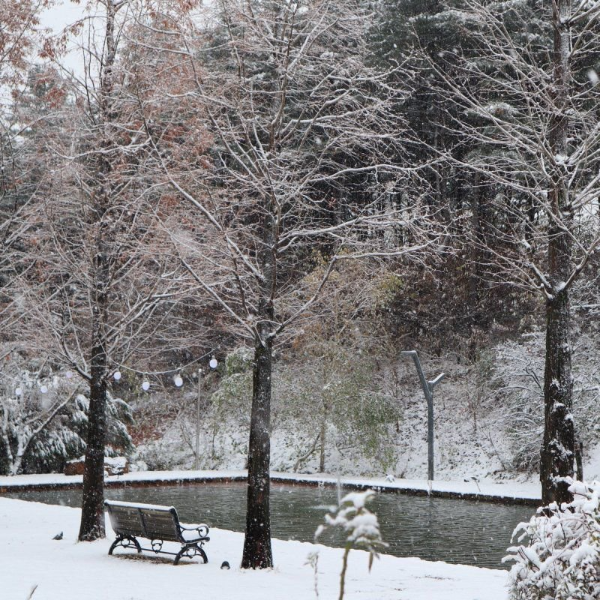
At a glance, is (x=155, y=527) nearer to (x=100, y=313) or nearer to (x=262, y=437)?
(x=262, y=437)

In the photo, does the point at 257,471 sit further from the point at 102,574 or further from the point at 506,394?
the point at 506,394

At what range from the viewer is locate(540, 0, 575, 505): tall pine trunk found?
776cm

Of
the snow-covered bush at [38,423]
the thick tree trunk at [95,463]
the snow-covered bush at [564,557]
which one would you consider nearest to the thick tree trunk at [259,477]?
the thick tree trunk at [95,463]

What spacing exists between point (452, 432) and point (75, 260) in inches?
603

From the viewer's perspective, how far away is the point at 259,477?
8.48 meters

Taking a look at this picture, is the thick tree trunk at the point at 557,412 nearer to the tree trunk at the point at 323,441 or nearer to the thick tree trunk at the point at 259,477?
the thick tree trunk at the point at 259,477

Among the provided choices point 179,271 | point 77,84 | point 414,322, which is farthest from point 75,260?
point 414,322

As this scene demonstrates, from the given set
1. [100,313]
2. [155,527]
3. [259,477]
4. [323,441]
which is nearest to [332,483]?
[323,441]

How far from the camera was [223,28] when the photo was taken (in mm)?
9633

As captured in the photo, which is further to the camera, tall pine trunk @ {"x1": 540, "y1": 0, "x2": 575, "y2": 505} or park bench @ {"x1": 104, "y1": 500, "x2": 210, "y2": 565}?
park bench @ {"x1": 104, "y1": 500, "x2": 210, "y2": 565}

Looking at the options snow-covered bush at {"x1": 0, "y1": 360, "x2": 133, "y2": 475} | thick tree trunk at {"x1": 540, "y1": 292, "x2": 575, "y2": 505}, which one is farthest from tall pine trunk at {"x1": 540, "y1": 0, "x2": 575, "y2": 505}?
snow-covered bush at {"x1": 0, "y1": 360, "x2": 133, "y2": 475}

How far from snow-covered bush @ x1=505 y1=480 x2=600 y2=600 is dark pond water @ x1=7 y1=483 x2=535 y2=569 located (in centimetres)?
564

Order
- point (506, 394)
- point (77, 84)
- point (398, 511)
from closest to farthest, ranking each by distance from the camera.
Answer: point (77, 84) → point (398, 511) → point (506, 394)

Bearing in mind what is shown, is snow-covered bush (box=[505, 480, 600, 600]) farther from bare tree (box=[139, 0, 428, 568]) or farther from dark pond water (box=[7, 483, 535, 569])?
dark pond water (box=[7, 483, 535, 569])
